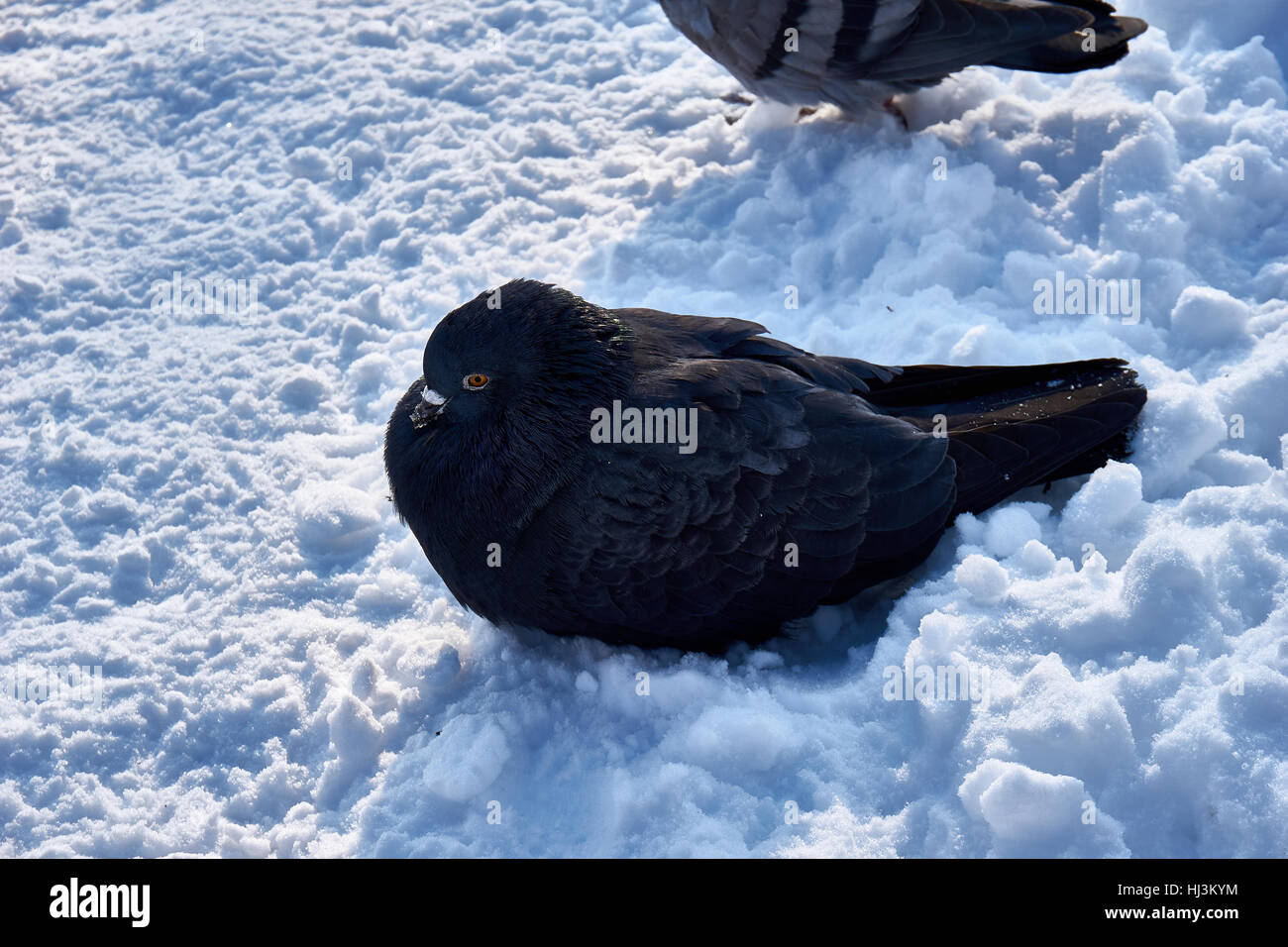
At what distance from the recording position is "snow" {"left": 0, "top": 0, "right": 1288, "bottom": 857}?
3.08 m

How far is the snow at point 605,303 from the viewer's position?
10.1ft

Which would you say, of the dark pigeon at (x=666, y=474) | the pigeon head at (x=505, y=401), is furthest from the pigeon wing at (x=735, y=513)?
the pigeon head at (x=505, y=401)

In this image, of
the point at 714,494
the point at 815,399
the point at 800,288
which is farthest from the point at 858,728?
the point at 800,288

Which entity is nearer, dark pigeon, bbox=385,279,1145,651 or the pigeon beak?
dark pigeon, bbox=385,279,1145,651

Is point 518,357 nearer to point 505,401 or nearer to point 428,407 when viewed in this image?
point 505,401

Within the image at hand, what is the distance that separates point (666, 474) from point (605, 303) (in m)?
1.78

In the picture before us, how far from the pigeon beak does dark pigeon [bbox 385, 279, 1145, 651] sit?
0.01 m

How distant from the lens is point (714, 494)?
3.48 meters

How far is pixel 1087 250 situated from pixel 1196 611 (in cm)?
208

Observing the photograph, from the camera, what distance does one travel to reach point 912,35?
5.09 m

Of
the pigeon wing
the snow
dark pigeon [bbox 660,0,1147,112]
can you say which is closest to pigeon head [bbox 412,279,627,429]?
the pigeon wing

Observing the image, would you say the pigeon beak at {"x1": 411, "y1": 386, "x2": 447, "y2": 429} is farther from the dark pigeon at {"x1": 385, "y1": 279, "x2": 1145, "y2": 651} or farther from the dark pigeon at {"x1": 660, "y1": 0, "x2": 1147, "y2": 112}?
the dark pigeon at {"x1": 660, "y1": 0, "x2": 1147, "y2": 112}
